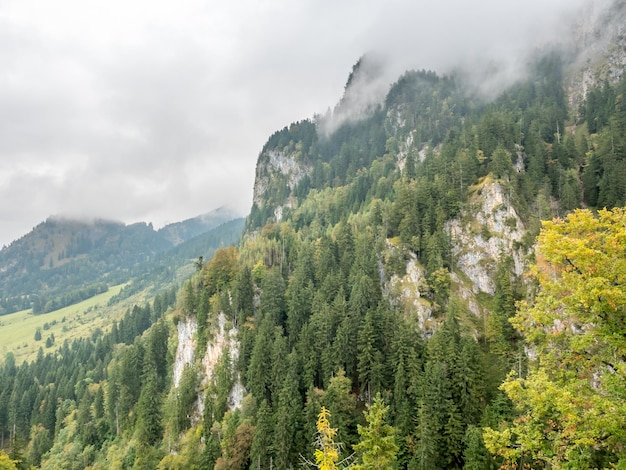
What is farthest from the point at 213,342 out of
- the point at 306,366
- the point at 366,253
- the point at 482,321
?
the point at 482,321

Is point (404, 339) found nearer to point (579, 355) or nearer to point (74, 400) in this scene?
point (579, 355)

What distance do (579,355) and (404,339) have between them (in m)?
48.9

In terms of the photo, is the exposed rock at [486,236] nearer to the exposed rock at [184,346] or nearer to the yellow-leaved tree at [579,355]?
the yellow-leaved tree at [579,355]

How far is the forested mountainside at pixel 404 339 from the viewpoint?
48.3 ft

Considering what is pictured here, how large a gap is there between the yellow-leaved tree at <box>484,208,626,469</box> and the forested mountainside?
0.28 ft

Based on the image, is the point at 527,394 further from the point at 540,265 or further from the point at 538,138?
the point at 538,138

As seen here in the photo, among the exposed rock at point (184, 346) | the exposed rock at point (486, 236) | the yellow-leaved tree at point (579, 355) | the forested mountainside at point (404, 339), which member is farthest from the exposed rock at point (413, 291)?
the yellow-leaved tree at point (579, 355)

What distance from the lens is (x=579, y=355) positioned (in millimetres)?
14547

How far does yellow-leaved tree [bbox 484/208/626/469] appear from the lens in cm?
1266

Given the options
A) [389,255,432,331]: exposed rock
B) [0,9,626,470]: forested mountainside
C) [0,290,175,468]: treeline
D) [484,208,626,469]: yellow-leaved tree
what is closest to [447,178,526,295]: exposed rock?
[0,9,626,470]: forested mountainside

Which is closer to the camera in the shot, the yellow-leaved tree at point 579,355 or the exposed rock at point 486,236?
the yellow-leaved tree at point 579,355

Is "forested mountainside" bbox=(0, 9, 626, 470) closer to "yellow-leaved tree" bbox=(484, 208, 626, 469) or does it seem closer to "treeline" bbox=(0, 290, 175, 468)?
"yellow-leaved tree" bbox=(484, 208, 626, 469)

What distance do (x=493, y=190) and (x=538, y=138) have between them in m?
29.9

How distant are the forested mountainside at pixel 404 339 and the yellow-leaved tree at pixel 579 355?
8 centimetres
